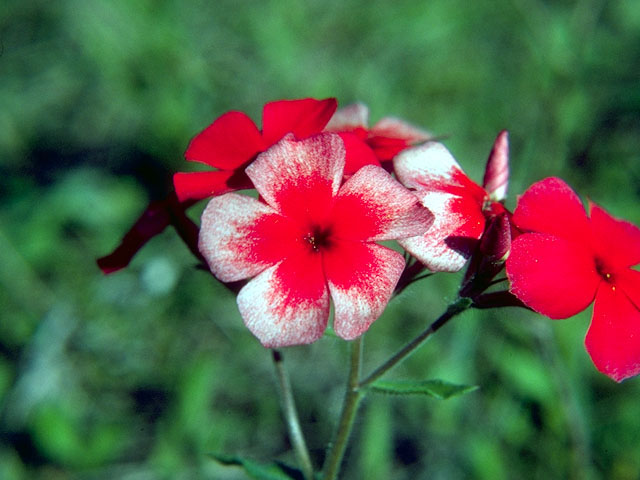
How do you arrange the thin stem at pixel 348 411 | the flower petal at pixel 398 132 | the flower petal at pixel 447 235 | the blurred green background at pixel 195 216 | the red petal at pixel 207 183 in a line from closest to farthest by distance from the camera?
the flower petal at pixel 447 235 → the red petal at pixel 207 183 → the thin stem at pixel 348 411 → the flower petal at pixel 398 132 → the blurred green background at pixel 195 216

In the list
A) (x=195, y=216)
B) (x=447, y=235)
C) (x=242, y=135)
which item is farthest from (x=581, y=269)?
(x=195, y=216)

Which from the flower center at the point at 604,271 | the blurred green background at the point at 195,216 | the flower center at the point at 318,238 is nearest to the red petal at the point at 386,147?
the flower center at the point at 318,238

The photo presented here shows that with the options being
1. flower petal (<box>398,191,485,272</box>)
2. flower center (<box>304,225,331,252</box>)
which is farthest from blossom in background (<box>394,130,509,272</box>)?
flower center (<box>304,225,331,252</box>)

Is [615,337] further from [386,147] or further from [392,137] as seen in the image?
[392,137]

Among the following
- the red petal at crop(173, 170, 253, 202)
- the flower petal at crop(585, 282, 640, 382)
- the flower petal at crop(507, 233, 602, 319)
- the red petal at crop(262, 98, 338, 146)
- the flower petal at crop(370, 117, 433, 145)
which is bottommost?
the flower petal at crop(585, 282, 640, 382)

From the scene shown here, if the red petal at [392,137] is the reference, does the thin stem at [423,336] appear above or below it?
below

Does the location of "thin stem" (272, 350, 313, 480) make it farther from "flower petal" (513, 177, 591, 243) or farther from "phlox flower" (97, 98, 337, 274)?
"flower petal" (513, 177, 591, 243)

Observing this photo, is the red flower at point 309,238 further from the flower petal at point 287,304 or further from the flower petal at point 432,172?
the flower petal at point 432,172
